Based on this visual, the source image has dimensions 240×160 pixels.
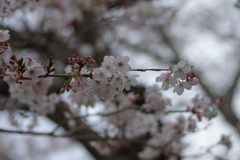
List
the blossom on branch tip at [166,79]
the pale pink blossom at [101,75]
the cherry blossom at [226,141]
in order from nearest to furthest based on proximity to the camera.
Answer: the pale pink blossom at [101,75] < the blossom on branch tip at [166,79] < the cherry blossom at [226,141]

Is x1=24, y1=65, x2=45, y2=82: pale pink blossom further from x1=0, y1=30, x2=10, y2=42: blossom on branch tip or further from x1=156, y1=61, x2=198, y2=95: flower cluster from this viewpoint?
x1=156, y1=61, x2=198, y2=95: flower cluster

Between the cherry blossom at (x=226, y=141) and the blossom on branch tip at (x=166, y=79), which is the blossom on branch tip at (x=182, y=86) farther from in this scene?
the cherry blossom at (x=226, y=141)

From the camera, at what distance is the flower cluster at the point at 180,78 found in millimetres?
979

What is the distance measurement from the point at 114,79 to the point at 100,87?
0.25 feet

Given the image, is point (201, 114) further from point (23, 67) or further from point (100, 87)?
point (23, 67)

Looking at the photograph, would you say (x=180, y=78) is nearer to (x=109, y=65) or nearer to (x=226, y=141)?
(x=109, y=65)

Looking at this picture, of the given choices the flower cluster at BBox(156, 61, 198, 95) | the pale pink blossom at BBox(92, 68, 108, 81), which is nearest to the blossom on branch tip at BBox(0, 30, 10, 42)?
the pale pink blossom at BBox(92, 68, 108, 81)

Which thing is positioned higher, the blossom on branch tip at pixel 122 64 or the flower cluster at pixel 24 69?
the blossom on branch tip at pixel 122 64

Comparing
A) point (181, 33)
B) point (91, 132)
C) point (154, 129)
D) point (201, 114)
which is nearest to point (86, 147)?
point (91, 132)

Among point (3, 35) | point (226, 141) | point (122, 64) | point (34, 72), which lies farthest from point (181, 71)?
point (226, 141)

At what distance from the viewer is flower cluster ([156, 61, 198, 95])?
0.98 meters

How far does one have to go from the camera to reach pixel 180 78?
993 millimetres

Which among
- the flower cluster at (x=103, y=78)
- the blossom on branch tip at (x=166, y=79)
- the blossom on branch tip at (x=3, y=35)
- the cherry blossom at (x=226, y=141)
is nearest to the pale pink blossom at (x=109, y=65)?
the flower cluster at (x=103, y=78)

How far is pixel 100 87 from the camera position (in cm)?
98
